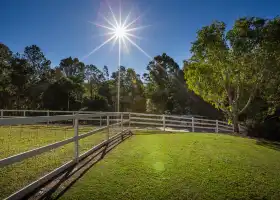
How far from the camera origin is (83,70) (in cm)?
5859

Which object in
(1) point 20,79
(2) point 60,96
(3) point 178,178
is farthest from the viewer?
(1) point 20,79

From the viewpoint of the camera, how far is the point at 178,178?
371 cm

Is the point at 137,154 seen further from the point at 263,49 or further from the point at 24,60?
the point at 24,60

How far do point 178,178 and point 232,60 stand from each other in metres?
12.0

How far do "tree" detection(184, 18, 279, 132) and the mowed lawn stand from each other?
9.60m

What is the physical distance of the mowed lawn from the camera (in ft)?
10.2

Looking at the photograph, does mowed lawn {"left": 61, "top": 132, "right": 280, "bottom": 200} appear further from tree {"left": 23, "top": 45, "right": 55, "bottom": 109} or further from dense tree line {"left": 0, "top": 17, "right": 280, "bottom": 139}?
tree {"left": 23, "top": 45, "right": 55, "bottom": 109}

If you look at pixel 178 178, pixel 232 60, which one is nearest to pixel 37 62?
pixel 232 60

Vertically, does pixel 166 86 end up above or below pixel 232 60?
above

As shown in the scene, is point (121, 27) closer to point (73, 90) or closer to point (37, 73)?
point (73, 90)

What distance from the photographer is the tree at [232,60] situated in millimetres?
12875

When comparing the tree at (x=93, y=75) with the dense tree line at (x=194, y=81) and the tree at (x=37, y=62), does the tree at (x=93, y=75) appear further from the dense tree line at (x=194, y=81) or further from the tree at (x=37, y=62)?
the tree at (x=37, y=62)

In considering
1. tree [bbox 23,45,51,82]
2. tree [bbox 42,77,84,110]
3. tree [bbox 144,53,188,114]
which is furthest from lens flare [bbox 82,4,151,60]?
tree [bbox 23,45,51,82]

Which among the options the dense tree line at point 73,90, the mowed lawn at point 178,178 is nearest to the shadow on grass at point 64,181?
the mowed lawn at point 178,178
